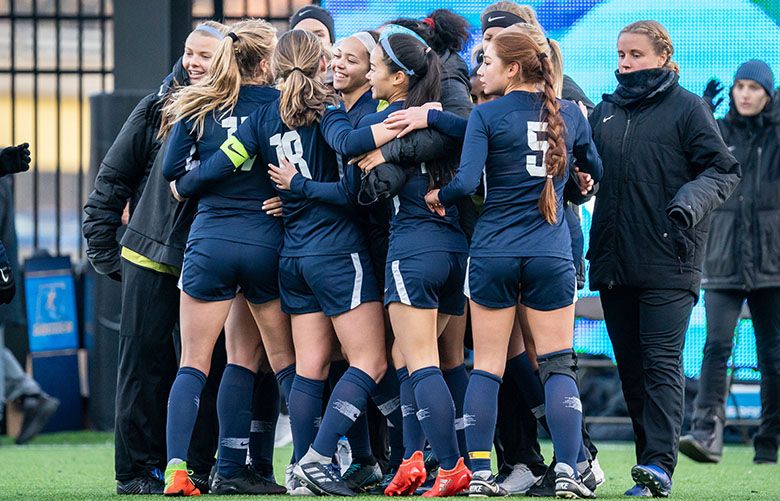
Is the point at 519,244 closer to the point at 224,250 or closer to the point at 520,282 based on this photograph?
the point at 520,282

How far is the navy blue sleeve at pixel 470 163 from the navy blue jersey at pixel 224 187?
74cm

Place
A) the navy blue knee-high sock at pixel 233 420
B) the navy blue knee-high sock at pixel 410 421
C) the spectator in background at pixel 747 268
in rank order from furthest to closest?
the spectator in background at pixel 747 268
the navy blue knee-high sock at pixel 233 420
the navy blue knee-high sock at pixel 410 421

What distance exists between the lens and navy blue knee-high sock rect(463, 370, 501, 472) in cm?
514

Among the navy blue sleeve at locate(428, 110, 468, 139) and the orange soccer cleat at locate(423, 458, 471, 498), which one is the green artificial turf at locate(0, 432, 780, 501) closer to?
the orange soccer cleat at locate(423, 458, 471, 498)

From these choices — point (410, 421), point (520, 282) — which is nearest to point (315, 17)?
point (520, 282)

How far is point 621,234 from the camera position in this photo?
573 centimetres

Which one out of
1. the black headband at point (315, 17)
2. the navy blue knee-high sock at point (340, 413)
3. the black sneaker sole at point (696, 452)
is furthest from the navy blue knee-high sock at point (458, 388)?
the black sneaker sole at point (696, 452)

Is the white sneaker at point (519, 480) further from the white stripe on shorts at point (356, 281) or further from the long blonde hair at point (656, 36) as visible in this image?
the long blonde hair at point (656, 36)

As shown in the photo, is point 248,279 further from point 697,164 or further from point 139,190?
point 697,164

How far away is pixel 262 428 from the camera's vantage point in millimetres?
5832

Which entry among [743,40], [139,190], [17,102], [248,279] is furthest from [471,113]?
[17,102]

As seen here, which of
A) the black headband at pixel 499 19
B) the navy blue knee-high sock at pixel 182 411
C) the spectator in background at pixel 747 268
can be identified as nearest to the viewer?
the navy blue knee-high sock at pixel 182 411

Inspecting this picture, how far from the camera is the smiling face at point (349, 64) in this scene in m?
5.45

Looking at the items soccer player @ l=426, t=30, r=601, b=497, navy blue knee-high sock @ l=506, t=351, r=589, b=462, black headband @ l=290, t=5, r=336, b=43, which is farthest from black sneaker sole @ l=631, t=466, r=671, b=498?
black headband @ l=290, t=5, r=336, b=43
